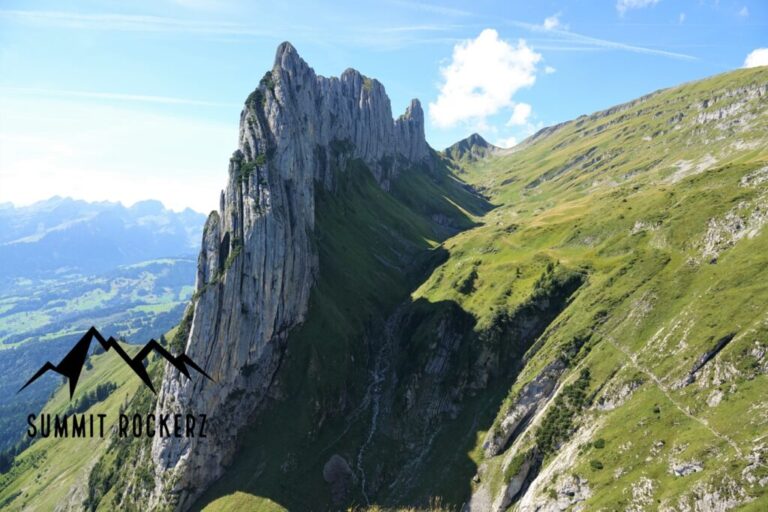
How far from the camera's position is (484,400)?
4574 inches

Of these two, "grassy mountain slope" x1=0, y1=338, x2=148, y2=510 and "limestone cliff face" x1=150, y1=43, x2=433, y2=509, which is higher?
"limestone cliff face" x1=150, y1=43, x2=433, y2=509

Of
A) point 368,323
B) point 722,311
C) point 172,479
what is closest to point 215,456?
point 172,479

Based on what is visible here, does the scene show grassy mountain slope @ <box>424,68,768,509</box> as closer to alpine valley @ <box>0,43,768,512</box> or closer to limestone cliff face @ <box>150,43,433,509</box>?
alpine valley @ <box>0,43,768,512</box>

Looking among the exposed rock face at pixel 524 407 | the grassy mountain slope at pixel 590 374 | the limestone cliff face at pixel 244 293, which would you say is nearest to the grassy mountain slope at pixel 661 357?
the grassy mountain slope at pixel 590 374

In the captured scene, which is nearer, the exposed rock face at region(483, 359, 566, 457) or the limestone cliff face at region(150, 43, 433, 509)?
the exposed rock face at region(483, 359, 566, 457)

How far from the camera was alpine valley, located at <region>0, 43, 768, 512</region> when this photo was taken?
253 ft

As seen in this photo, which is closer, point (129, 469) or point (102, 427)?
point (129, 469)

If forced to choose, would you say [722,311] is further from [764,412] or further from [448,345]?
[448,345]

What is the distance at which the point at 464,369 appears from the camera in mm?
124438

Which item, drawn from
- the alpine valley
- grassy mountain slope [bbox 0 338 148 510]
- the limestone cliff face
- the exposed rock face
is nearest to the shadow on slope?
the alpine valley

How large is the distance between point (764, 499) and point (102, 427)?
20517 cm

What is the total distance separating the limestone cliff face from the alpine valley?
0.60m

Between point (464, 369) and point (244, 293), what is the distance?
6920 cm

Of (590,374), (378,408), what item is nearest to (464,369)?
(378,408)
